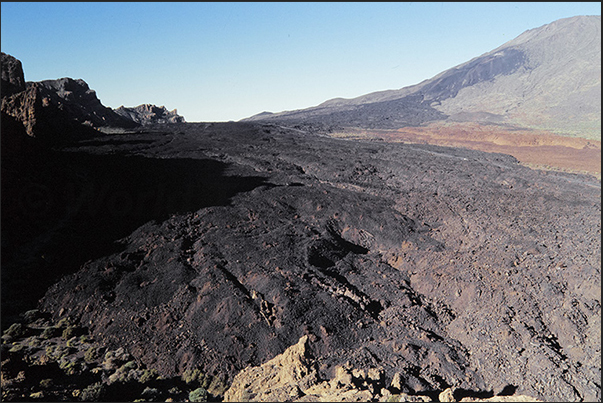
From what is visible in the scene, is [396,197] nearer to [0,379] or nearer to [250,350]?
[250,350]

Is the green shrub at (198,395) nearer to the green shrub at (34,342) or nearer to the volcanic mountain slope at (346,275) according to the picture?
the volcanic mountain slope at (346,275)

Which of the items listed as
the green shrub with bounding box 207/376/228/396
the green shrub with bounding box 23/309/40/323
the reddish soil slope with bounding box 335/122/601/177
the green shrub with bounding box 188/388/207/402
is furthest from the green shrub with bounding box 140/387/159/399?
the reddish soil slope with bounding box 335/122/601/177

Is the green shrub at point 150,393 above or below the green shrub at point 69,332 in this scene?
below

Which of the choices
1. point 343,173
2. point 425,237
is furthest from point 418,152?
point 425,237

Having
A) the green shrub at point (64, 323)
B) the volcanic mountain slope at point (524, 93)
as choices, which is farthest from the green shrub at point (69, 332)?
the volcanic mountain slope at point (524, 93)

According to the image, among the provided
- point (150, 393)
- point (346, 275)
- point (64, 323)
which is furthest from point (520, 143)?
point (64, 323)

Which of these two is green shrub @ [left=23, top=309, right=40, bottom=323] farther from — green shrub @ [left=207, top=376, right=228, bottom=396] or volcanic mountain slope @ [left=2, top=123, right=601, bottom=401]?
green shrub @ [left=207, top=376, right=228, bottom=396]
